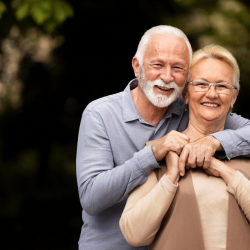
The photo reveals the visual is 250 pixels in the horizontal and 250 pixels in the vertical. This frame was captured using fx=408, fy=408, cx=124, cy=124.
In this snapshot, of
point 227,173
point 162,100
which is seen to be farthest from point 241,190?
point 162,100

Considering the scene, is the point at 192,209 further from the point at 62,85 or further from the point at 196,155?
the point at 62,85

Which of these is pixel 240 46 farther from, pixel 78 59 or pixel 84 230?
pixel 84 230

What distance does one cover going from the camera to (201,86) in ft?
7.14

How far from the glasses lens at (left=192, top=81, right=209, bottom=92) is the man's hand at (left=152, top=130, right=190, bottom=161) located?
1.00 ft

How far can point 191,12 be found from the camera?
4312 millimetres

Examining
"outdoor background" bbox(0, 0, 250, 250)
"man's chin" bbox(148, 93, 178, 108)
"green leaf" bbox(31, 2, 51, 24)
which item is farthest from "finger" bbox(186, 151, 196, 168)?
"outdoor background" bbox(0, 0, 250, 250)

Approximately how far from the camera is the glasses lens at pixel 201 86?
216 cm

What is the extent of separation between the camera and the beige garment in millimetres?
1899

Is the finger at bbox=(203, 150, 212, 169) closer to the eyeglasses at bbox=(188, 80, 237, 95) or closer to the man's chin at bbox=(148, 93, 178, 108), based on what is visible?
the eyeglasses at bbox=(188, 80, 237, 95)

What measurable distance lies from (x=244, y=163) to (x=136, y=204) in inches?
24.0

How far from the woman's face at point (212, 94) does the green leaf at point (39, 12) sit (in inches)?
67.9

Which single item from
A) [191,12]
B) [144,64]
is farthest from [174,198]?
[191,12]

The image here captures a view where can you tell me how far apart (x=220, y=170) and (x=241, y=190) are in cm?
14

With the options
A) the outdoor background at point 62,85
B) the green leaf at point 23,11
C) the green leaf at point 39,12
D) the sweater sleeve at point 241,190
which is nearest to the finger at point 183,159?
the sweater sleeve at point 241,190
